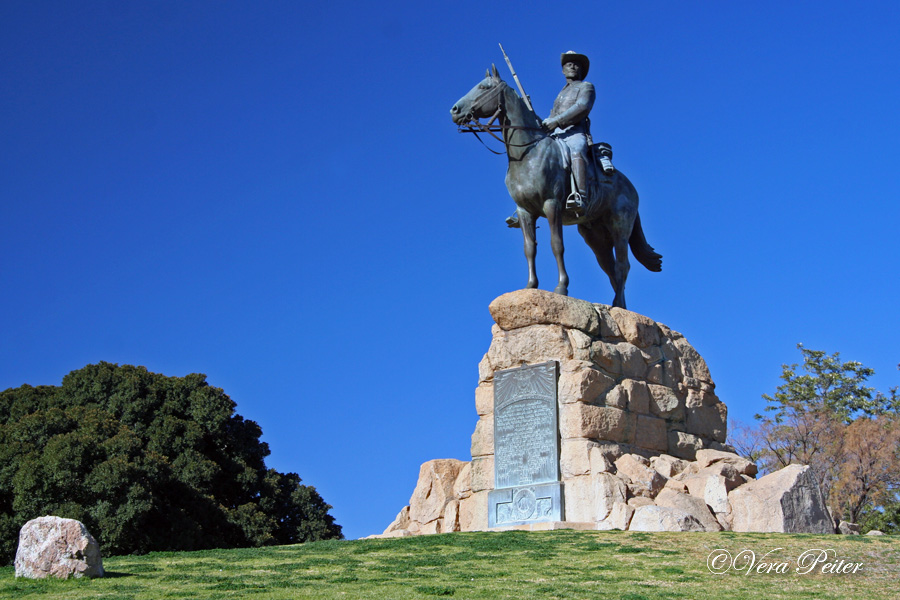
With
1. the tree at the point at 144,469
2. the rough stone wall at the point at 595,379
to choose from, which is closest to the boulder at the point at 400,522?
the rough stone wall at the point at 595,379

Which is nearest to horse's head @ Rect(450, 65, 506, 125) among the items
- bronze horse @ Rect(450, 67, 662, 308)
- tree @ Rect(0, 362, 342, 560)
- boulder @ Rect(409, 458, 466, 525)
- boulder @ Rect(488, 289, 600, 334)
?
bronze horse @ Rect(450, 67, 662, 308)

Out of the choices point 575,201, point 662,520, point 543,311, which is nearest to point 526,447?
point 543,311

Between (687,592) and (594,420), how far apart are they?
5011 mm

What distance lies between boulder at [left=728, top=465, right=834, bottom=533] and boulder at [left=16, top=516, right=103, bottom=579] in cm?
754

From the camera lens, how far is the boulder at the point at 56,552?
33.4 ft

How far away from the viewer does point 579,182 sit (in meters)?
15.8

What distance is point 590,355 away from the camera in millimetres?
14586

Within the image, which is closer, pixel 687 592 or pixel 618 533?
pixel 687 592

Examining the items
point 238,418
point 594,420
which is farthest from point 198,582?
point 238,418

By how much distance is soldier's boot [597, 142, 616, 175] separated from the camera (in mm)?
16234

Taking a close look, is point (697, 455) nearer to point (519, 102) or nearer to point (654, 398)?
point (654, 398)

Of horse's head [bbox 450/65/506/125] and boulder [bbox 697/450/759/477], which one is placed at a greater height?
horse's head [bbox 450/65/506/125]

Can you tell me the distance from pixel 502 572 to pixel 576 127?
8253 millimetres

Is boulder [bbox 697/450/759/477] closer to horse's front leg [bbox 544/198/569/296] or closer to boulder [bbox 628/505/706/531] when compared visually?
boulder [bbox 628/505/706/531]
